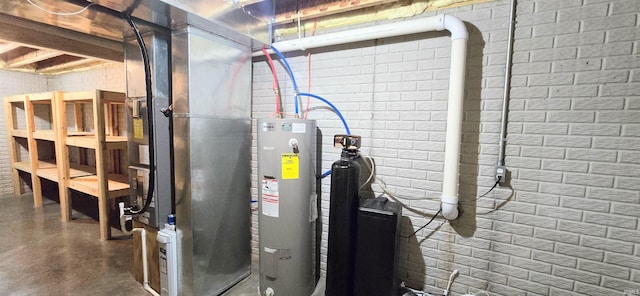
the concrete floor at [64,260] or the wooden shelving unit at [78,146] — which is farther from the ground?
the wooden shelving unit at [78,146]

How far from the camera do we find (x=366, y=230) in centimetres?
164

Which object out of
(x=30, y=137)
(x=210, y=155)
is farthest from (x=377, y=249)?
(x=30, y=137)

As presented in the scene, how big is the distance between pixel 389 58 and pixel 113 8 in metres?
1.74

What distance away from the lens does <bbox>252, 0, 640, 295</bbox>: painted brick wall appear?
1.38 metres

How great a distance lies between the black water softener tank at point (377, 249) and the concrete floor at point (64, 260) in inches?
21.8

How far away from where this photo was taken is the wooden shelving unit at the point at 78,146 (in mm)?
2768

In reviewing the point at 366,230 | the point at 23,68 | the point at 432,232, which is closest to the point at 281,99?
the point at 366,230

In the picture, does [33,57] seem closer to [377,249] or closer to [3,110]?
[3,110]

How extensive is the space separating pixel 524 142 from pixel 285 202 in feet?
5.05

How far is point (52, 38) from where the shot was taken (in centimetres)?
225

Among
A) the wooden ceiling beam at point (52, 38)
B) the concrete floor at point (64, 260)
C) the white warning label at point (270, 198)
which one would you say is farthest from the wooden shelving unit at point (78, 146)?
the white warning label at point (270, 198)

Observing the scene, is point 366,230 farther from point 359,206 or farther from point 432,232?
point 432,232

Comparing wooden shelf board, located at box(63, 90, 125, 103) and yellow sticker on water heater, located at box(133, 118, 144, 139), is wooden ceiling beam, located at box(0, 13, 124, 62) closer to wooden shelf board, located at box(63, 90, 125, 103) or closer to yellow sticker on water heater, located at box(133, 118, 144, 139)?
wooden shelf board, located at box(63, 90, 125, 103)

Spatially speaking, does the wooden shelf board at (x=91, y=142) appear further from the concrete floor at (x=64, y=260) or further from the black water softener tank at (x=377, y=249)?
the black water softener tank at (x=377, y=249)
